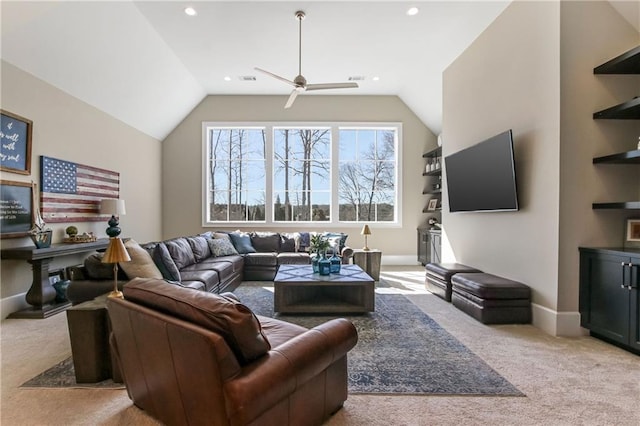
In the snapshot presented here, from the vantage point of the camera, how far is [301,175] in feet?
23.8

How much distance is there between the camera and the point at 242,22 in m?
4.31

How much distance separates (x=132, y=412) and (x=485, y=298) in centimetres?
326

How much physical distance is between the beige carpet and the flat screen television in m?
1.55

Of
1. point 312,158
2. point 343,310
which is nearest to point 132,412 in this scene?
point 343,310

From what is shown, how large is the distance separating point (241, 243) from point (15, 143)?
3381mm

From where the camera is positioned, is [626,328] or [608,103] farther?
[608,103]

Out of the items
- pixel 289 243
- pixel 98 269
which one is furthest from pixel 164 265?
pixel 289 243

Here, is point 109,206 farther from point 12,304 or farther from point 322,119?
point 322,119

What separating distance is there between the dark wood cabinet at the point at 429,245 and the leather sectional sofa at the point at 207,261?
1.81 meters

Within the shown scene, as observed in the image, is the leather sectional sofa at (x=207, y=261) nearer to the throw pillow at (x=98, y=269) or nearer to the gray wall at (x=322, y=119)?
the throw pillow at (x=98, y=269)

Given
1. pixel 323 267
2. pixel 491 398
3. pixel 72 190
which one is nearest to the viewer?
pixel 491 398

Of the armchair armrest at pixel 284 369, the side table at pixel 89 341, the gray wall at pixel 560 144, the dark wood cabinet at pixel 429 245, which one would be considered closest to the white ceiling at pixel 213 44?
the gray wall at pixel 560 144

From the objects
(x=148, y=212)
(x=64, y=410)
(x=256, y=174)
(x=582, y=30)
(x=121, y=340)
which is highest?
(x=582, y=30)

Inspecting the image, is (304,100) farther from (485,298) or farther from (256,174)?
(485,298)
